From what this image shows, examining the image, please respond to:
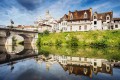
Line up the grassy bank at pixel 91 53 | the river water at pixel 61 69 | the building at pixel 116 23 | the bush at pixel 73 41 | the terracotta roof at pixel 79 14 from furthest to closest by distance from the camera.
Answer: the terracotta roof at pixel 79 14, the building at pixel 116 23, the bush at pixel 73 41, the grassy bank at pixel 91 53, the river water at pixel 61 69

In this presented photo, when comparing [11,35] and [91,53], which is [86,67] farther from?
[11,35]

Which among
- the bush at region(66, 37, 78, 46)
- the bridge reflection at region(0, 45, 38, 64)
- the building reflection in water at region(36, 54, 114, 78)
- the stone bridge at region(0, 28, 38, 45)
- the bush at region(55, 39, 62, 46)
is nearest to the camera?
the building reflection in water at region(36, 54, 114, 78)

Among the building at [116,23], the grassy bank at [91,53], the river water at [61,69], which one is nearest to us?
the river water at [61,69]

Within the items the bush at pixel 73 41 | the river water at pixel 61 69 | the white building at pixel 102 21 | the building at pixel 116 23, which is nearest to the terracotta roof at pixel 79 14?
the white building at pixel 102 21

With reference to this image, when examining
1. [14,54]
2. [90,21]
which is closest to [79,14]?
[90,21]

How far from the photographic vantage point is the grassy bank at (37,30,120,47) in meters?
66.5

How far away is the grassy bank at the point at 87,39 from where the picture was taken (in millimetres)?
66500

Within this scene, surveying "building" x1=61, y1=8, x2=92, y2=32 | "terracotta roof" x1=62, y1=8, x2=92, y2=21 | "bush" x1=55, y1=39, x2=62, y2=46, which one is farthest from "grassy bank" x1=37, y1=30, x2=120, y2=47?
"terracotta roof" x1=62, y1=8, x2=92, y2=21

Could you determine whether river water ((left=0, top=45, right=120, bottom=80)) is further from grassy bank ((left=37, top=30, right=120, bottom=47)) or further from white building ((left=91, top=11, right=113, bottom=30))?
white building ((left=91, top=11, right=113, bottom=30))

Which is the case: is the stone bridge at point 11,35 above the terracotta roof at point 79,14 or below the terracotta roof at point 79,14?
below

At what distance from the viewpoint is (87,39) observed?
71.9 m

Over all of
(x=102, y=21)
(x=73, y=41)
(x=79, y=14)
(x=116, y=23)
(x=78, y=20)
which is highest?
(x=79, y=14)

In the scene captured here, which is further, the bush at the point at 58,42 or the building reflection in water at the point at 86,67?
the bush at the point at 58,42

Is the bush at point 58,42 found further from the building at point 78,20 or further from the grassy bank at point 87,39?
the building at point 78,20
